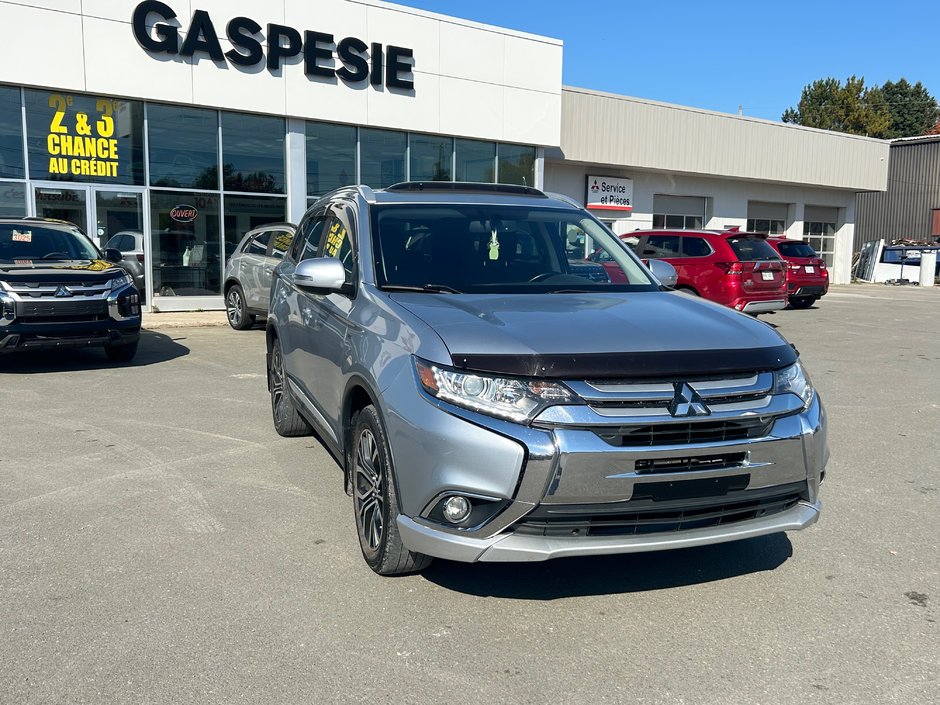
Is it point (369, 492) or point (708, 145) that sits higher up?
point (708, 145)

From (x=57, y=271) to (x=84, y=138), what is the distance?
7.68m

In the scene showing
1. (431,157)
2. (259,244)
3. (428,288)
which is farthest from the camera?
(431,157)

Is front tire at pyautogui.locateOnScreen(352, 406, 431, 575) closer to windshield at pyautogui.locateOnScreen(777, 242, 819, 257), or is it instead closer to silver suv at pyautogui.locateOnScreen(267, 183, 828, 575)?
silver suv at pyautogui.locateOnScreen(267, 183, 828, 575)

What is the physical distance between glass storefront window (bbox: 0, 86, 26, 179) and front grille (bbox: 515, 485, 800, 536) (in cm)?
1503

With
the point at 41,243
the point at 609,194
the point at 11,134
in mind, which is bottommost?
the point at 41,243

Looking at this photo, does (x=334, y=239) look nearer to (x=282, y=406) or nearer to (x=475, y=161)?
(x=282, y=406)

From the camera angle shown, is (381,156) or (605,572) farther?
(381,156)

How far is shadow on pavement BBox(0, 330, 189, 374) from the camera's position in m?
9.70

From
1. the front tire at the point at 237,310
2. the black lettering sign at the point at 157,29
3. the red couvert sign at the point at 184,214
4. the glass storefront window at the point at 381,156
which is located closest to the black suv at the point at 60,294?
the front tire at the point at 237,310

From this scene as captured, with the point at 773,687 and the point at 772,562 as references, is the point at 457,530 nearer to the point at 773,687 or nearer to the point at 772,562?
the point at 773,687

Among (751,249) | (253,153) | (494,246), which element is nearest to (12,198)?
(253,153)

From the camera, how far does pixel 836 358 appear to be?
11.3 metres

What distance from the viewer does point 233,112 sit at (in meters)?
16.8

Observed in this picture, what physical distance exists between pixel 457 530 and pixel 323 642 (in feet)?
2.21
